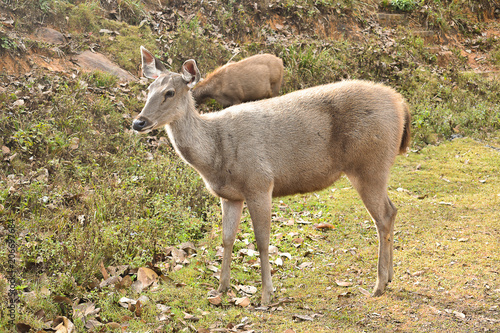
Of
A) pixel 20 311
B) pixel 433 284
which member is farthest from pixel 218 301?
pixel 433 284

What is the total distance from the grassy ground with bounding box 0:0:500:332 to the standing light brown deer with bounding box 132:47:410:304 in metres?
0.59

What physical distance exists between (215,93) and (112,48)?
2.70 meters

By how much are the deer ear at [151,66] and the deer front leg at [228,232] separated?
1785 mm

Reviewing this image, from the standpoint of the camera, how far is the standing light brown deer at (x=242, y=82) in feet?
35.5

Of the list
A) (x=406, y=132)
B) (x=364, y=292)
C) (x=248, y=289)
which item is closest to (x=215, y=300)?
(x=248, y=289)

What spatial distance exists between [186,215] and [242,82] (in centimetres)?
474

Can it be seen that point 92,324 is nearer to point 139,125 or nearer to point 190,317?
point 190,317

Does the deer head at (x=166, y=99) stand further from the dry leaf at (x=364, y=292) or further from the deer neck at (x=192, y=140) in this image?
the dry leaf at (x=364, y=292)

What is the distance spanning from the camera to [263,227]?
553 centimetres

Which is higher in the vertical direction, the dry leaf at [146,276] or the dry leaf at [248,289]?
the dry leaf at [146,276]

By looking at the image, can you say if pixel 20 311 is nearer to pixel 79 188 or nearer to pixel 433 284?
pixel 79 188

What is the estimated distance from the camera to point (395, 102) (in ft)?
19.2

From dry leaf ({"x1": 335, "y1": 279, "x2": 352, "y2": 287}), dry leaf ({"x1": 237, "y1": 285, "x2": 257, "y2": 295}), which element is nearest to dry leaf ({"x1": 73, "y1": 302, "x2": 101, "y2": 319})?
dry leaf ({"x1": 237, "y1": 285, "x2": 257, "y2": 295})

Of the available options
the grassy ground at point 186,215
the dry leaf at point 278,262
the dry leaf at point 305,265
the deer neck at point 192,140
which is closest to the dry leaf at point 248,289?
the grassy ground at point 186,215
